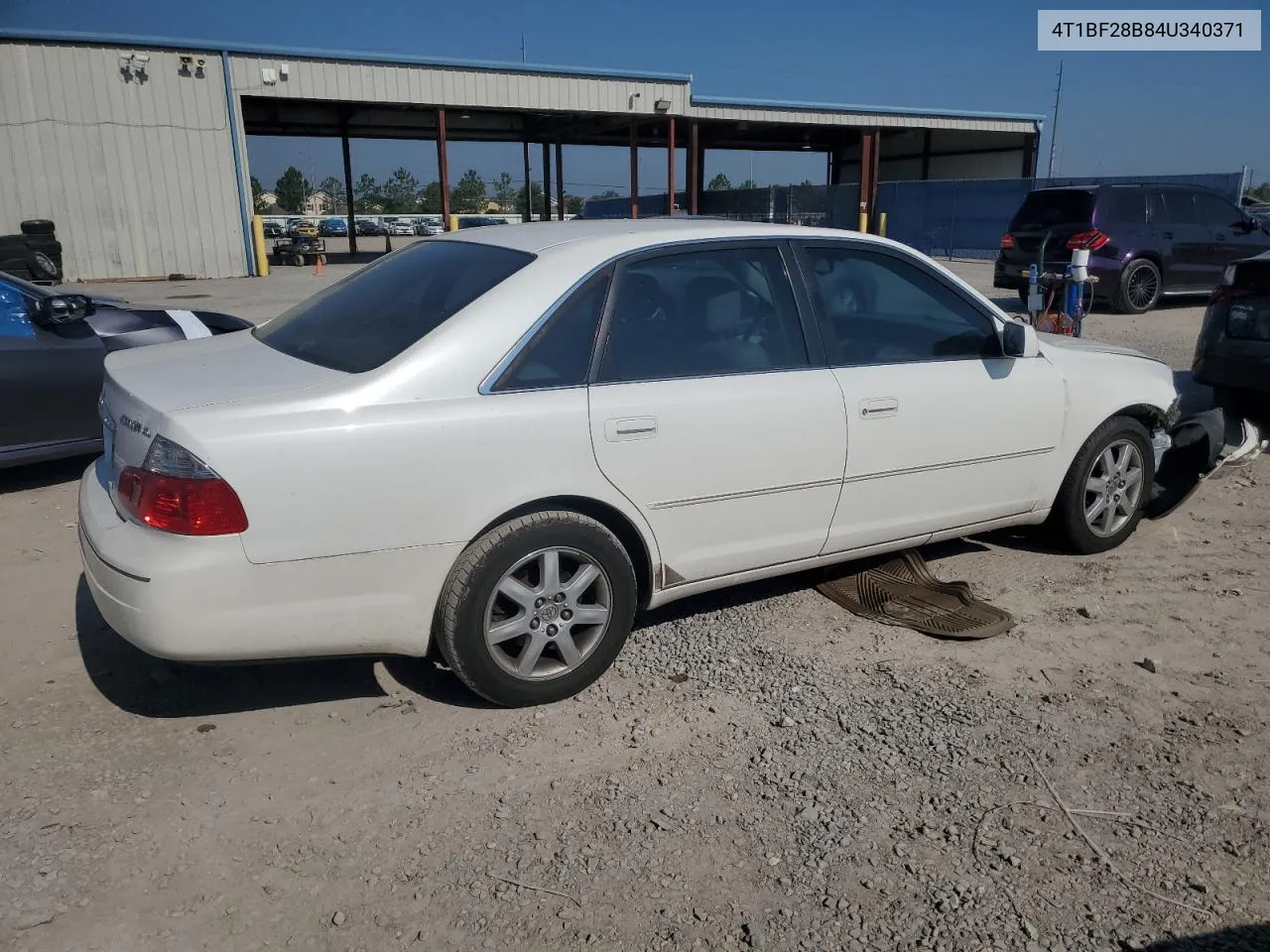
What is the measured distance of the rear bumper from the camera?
2.93m

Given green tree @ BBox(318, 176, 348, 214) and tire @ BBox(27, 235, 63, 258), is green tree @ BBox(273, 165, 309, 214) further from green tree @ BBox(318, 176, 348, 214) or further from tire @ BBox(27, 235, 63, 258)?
tire @ BBox(27, 235, 63, 258)

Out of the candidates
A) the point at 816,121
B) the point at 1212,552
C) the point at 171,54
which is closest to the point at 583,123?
the point at 816,121

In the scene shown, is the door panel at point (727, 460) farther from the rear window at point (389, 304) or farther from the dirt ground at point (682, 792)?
the rear window at point (389, 304)

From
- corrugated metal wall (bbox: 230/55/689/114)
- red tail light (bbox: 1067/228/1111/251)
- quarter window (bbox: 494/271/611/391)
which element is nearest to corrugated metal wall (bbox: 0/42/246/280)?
corrugated metal wall (bbox: 230/55/689/114)

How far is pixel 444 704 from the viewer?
3.54 meters

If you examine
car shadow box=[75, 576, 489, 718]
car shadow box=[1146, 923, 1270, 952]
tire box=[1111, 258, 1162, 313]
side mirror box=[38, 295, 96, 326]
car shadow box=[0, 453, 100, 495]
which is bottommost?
car shadow box=[1146, 923, 1270, 952]

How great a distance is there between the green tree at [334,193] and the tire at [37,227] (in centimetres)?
7878

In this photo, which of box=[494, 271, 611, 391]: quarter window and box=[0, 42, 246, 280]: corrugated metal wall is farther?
box=[0, 42, 246, 280]: corrugated metal wall

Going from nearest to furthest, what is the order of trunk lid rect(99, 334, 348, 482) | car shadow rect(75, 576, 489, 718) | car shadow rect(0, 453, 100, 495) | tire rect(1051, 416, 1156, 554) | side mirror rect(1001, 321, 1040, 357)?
trunk lid rect(99, 334, 348, 482) → car shadow rect(75, 576, 489, 718) → side mirror rect(1001, 321, 1040, 357) → tire rect(1051, 416, 1156, 554) → car shadow rect(0, 453, 100, 495)

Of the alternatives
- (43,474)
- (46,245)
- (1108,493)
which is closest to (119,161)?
(46,245)

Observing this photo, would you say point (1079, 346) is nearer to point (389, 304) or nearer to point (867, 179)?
point (389, 304)

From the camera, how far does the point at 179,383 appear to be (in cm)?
326

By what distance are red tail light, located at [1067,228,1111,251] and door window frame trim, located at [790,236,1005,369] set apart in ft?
32.3

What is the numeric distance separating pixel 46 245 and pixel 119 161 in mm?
2547
